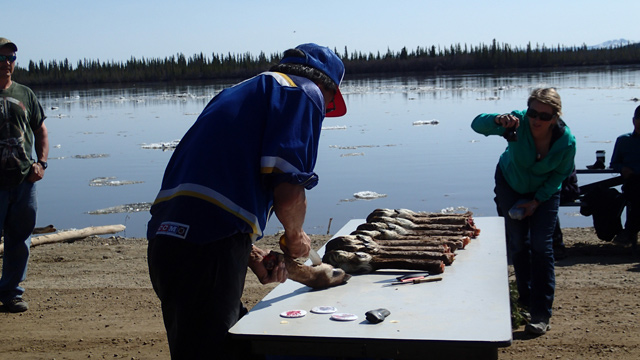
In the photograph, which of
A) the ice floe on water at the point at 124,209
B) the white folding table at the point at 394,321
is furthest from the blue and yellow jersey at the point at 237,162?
the ice floe on water at the point at 124,209

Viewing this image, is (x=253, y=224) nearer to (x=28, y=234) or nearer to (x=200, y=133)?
(x=200, y=133)

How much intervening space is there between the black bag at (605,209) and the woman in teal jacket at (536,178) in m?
2.86

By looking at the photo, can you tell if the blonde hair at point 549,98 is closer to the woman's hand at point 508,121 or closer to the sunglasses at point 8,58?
the woman's hand at point 508,121

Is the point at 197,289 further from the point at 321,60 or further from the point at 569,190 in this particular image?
the point at 569,190

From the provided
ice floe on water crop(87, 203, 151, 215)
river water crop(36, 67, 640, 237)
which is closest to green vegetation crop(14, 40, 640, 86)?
river water crop(36, 67, 640, 237)

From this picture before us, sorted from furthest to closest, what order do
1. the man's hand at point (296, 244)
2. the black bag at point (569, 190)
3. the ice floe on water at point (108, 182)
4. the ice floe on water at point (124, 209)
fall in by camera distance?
the ice floe on water at point (108, 182), the ice floe on water at point (124, 209), the black bag at point (569, 190), the man's hand at point (296, 244)

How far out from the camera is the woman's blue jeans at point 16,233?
21.6 ft

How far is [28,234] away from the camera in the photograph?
265 inches

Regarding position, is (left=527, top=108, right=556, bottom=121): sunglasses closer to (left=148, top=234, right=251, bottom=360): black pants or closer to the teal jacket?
the teal jacket

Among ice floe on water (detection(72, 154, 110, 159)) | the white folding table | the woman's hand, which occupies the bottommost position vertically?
ice floe on water (detection(72, 154, 110, 159))

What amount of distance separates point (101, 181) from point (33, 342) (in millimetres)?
9032

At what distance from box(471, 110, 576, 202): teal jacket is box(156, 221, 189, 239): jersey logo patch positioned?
3257 mm

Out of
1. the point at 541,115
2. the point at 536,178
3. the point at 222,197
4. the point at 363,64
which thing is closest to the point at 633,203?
the point at 536,178

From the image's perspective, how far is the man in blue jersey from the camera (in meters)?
3.38
